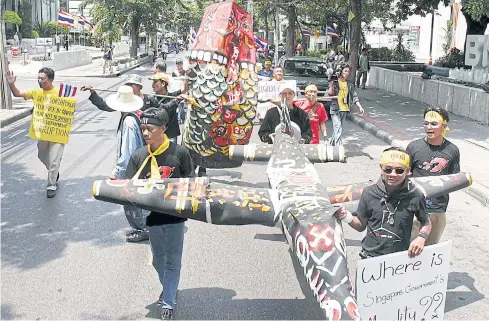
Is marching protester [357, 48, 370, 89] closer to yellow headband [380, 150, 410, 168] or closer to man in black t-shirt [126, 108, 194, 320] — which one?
man in black t-shirt [126, 108, 194, 320]

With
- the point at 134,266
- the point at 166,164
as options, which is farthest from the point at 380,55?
the point at 166,164

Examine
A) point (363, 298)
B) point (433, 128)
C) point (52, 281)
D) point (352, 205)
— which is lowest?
point (52, 281)

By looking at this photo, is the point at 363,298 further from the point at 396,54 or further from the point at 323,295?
the point at 396,54

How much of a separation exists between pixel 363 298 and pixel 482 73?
17399 mm

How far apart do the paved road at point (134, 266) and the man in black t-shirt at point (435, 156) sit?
2.86ft

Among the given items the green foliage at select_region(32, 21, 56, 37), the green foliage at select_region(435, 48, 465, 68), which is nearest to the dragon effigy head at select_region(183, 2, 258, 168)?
the green foliage at select_region(435, 48, 465, 68)

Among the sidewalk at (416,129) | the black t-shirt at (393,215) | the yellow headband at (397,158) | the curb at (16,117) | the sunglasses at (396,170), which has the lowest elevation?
the curb at (16,117)

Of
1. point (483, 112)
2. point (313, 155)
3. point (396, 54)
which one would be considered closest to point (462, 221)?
point (313, 155)

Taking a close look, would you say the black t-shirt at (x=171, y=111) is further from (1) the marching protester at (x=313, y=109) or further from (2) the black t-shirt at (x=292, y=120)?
(1) the marching protester at (x=313, y=109)

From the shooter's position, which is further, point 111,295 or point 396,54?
point 396,54

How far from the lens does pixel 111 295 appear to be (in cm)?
562

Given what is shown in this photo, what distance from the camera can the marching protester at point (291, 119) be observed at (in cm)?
781

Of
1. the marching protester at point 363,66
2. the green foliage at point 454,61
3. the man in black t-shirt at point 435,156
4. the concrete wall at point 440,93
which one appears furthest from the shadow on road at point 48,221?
the green foliage at point 454,61

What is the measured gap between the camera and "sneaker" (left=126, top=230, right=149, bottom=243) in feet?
23.4
